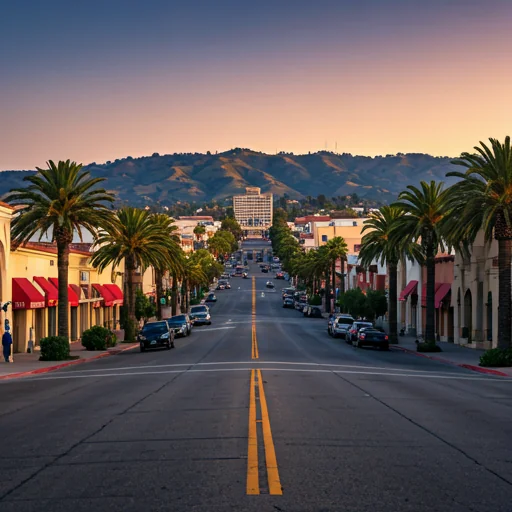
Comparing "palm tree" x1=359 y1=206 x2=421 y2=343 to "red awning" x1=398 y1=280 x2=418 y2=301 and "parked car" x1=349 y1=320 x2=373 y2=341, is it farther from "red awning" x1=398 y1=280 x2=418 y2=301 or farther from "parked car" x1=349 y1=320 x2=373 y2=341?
"red awning" x1=398 y1=280 x2=418 y2=301

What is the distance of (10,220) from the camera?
4512 cm

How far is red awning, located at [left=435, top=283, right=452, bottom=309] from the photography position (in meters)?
61.3

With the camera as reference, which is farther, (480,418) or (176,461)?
(480,418)

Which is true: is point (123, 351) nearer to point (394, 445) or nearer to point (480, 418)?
point (480, 418)

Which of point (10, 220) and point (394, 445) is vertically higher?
point (10, 220)

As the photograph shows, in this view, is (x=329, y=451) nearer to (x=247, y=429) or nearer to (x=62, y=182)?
(x=247, y=429)

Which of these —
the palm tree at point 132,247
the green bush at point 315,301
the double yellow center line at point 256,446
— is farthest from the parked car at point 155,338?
the green bush at point 315,301

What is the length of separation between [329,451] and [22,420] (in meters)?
7.44

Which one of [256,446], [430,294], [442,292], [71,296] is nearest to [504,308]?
[430,294]

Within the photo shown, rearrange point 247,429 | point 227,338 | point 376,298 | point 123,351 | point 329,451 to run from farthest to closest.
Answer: point 376,298, point 227,338, point 123,351, point 247,429, point 329,451

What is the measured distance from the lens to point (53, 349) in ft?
135

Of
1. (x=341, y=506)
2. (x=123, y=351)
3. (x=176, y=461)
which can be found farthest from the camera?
(x=123, y=351)

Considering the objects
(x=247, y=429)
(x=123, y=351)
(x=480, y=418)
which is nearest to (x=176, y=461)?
(x=247, y=429)

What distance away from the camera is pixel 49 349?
41031mm
